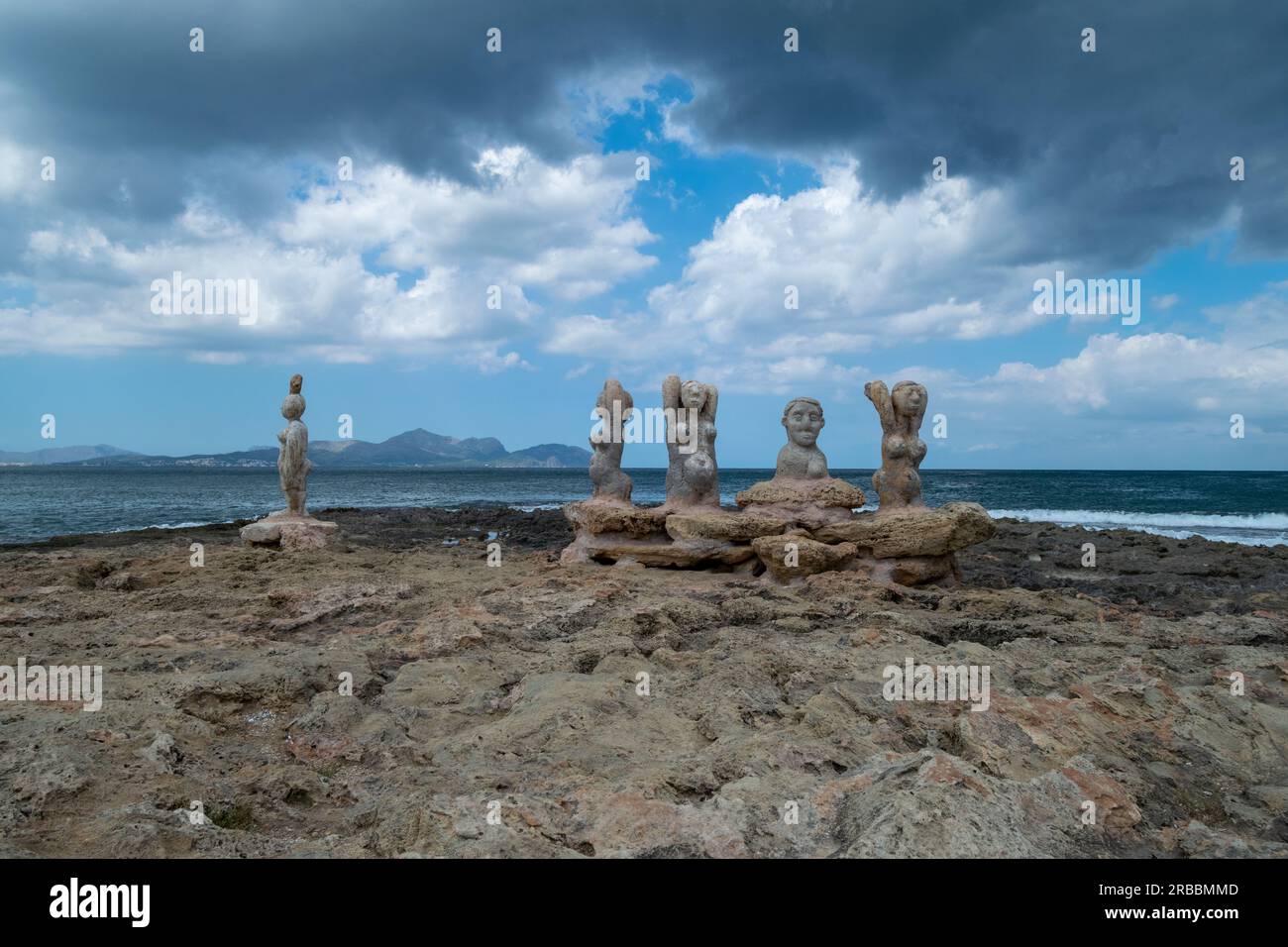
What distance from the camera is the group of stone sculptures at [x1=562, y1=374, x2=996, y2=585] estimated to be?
9188 millimetres

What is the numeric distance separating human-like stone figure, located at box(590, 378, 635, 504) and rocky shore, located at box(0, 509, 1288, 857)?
2380 millimetres

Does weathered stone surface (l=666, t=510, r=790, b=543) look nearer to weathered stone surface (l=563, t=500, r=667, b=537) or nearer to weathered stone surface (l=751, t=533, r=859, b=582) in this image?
weathered stone surface (l=751, t=533, r=859, b=582)

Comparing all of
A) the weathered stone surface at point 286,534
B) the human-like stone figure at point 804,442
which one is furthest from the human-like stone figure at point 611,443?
the weathered stone surface at point 286,534

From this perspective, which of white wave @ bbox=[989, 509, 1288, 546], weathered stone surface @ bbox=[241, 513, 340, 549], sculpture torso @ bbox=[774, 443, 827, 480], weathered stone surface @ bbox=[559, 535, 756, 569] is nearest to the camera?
weathered stone surface @ bbox=[559, 535, 756, 569]

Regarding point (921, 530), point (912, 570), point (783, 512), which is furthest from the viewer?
point (783, 512)

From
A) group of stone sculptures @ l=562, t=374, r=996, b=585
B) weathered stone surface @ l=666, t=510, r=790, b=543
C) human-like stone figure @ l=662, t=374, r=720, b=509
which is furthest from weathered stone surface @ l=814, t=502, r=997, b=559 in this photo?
human-like stone figure @ l=662, t=374, r=720, b=509

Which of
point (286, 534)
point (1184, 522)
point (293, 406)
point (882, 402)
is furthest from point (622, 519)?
point (1184, 522)

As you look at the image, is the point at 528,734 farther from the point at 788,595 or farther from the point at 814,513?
the point at 814,513

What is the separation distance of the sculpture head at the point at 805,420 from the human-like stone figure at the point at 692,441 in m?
1.02

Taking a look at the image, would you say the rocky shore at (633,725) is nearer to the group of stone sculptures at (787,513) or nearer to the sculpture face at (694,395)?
the group of stone sculptures at (787,513)

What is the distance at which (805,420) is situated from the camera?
10.0m

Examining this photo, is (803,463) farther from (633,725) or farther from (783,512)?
(633,725)

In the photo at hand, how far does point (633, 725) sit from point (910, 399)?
661 centimetres

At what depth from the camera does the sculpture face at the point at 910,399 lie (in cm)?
959
